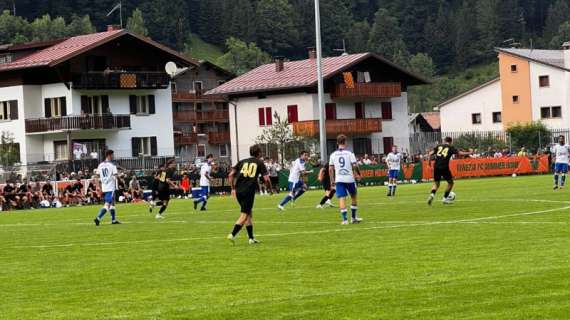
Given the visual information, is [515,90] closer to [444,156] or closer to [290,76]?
[290,76]

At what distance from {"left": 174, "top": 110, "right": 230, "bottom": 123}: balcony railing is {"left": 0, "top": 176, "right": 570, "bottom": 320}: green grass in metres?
88.1

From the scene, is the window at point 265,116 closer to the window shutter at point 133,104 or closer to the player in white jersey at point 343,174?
the window shutter at point 133,104

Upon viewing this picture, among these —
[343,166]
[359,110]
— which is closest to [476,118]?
[359,110]

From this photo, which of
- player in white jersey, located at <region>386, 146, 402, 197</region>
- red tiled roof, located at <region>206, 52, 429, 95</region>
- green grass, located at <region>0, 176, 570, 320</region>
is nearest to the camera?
green grass, located at <region>0, 176, 570, 320</region>

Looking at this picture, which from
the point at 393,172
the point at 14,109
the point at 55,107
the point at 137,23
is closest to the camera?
the point at 393,172

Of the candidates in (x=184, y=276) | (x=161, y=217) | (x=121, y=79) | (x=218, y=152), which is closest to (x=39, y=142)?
(x=121, y=79)

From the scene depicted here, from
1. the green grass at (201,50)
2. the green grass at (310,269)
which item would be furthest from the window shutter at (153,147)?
the green grass at (201,50)

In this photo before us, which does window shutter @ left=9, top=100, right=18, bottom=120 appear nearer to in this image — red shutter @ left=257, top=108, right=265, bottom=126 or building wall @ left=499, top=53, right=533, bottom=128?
red shutter @ left=257, top=108, right=265, bottom=126

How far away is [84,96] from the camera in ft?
264

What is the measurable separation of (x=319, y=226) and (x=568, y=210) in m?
6.07

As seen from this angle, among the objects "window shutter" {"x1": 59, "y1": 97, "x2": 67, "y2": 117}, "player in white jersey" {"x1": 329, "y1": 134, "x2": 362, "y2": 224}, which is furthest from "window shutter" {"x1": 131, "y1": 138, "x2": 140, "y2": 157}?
"player in white jersey" {"x1": 329, "y1": 134, "x2": 362, "y2": 224}

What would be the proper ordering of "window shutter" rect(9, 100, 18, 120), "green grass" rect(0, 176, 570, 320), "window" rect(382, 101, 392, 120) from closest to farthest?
"green grass" rect(0, 176, 570, 320) < "window shutter" rect(9, 100, 18, 120) < "window" rect(382, 101, 392, 120)

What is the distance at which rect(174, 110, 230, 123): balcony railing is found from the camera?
11950cm

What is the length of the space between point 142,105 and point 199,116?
117 feet
